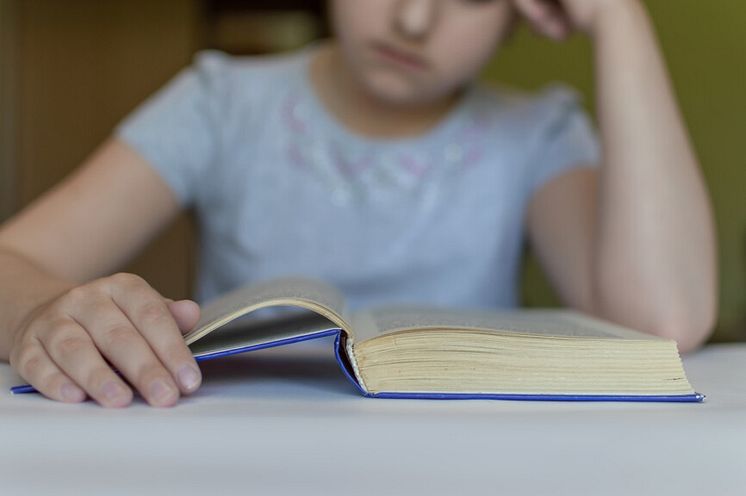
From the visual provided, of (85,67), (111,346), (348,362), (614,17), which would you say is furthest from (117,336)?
(85,67)

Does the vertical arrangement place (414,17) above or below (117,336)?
above

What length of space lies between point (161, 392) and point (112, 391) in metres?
0.02

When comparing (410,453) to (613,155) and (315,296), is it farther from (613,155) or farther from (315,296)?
(613,155)

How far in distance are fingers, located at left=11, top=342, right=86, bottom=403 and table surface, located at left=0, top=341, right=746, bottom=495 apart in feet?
0.10

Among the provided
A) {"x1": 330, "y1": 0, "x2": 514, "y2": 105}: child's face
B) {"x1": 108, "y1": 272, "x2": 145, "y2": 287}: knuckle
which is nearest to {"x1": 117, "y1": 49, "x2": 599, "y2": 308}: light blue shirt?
{"x1": 330, "y1": 0, "x2": 514, "y2": 105}: child's face

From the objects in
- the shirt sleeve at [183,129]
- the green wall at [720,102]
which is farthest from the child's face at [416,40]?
the green wall at [720,102]

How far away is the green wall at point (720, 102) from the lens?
252cm

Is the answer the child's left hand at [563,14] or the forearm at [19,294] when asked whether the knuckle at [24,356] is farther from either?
the child's left hand at [563,14]

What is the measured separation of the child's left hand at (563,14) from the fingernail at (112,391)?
0.70 meters

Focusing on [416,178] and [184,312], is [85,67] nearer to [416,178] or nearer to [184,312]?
[416,178]

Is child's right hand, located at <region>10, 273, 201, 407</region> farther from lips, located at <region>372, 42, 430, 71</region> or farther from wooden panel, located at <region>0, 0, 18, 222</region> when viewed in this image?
wooden panel, located at <region>0, 0, 18, 222</region>

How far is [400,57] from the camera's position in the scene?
0.98m

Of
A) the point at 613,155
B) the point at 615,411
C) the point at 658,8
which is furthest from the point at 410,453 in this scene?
the point at 658,8

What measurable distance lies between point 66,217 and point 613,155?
0.56 m
